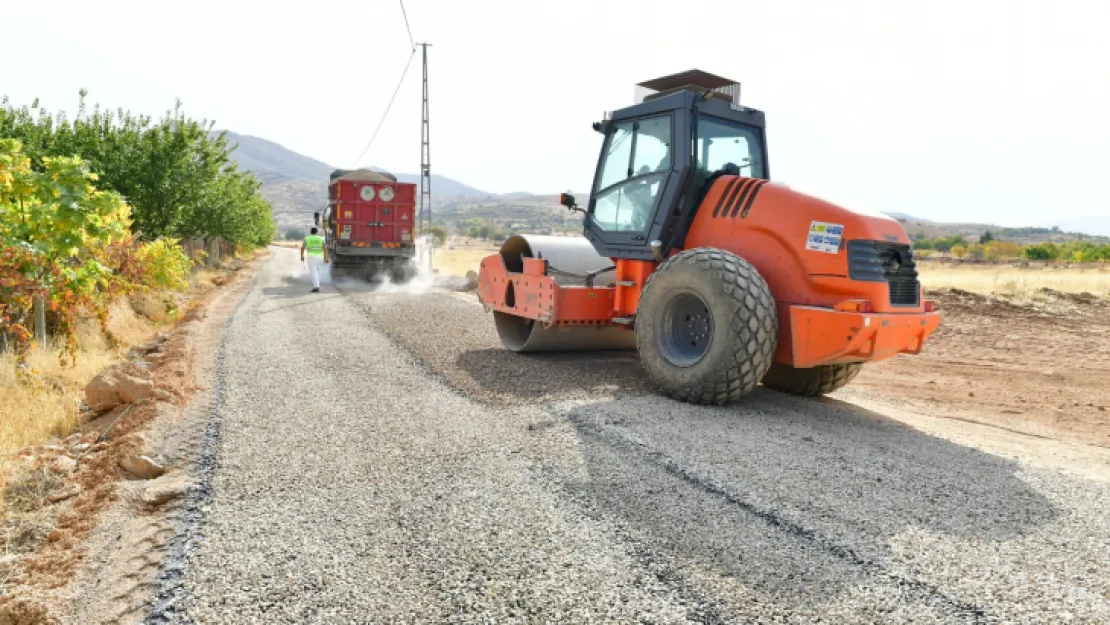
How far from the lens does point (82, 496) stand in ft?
13.6

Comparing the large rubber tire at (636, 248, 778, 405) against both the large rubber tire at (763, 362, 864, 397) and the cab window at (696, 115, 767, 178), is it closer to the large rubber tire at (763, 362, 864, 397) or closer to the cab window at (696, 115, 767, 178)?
the large rubber tire at (763, 362, 864, 397)

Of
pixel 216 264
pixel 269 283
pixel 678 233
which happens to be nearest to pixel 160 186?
pixel 269 283

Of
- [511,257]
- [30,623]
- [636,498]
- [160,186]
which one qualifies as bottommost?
[30,623]

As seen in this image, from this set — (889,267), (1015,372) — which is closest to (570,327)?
(889,267)

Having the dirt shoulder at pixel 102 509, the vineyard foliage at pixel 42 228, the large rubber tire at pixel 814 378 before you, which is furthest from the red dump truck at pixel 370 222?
the large rubber tire at pixel 814 378

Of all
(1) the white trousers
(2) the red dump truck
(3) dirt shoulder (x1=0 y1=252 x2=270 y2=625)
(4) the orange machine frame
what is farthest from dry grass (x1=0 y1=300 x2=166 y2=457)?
(2) the red dump truck

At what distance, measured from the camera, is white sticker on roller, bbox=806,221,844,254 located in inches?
217

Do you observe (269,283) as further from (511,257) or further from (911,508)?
(911,508)

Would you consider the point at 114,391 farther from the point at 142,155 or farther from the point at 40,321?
the point at 142,155

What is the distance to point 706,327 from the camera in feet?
20.1

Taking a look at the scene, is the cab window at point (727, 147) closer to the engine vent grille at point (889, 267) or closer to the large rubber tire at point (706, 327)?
the large rubber tire at point (706, 327)

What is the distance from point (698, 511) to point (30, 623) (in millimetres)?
3037

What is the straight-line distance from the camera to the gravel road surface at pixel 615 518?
2.85 m

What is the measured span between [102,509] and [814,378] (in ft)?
18.8
